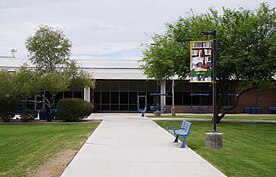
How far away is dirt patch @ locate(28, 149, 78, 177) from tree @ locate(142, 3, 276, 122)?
1588cm

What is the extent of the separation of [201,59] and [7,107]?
1846 cm

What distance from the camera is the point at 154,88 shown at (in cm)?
5181

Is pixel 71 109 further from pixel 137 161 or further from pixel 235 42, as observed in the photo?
pixel 137 161

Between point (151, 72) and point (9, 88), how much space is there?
33.3 feet

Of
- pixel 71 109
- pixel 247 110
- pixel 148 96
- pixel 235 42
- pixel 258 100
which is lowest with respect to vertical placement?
pixel 247 110

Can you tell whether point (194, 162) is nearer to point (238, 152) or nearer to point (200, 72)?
point (238, 152)

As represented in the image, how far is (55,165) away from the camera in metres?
10.3

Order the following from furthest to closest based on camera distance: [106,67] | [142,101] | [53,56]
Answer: [106,67], [142,101], [53,56]

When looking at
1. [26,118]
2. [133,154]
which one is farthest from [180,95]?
[133,154]

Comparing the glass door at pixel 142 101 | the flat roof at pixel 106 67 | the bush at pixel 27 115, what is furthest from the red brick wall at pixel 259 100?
the bush at pixel 27 115

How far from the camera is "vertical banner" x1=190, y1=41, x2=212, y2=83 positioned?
15242mm

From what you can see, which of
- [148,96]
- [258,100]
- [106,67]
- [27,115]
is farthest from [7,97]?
[258,100]

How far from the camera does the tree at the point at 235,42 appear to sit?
2636cm

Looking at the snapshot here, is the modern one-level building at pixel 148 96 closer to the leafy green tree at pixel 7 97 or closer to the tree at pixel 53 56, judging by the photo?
the tree at pixel 53 56
